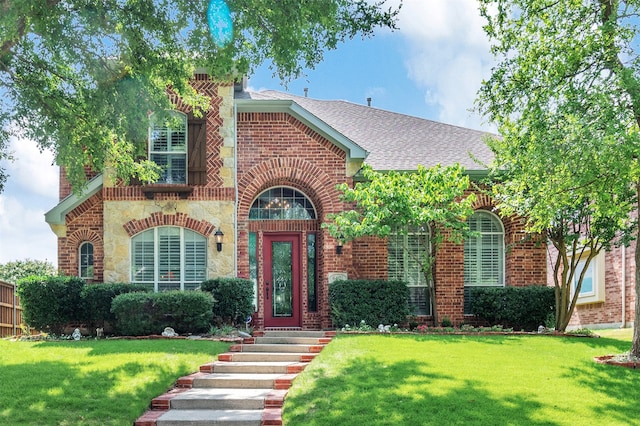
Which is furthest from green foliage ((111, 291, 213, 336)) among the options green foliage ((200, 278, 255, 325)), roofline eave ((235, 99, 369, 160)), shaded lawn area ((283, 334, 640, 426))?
roofline eave ((235, 99, 369, 160))

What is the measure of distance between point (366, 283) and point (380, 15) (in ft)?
23.5

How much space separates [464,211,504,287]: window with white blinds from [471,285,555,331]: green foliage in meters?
0.79

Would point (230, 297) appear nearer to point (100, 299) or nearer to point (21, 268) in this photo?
point (100, 299)

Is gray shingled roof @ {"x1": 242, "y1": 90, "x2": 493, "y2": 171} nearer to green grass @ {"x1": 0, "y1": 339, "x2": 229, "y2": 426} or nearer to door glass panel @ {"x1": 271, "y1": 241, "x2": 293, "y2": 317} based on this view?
door glass panel @ {"x1": 271, "y1": 241, "x2": 293, "y2": 317}

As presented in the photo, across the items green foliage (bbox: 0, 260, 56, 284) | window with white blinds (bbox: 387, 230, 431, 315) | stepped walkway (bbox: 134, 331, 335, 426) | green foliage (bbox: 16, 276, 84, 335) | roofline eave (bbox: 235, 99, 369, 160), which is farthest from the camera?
green foliage (bbox: 0, 260, 56, 284)

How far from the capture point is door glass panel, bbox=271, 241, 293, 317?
18172 mm

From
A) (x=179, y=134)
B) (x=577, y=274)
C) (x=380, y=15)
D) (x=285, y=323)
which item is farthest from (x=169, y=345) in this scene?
(x=577, y=274)

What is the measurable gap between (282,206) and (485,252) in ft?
18.2

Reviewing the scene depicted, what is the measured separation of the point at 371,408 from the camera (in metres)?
9.26

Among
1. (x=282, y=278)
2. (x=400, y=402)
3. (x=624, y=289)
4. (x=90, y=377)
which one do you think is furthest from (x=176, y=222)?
(x=624, y=289)

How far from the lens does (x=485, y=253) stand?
1906 cm

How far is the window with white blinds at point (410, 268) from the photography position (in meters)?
18.7

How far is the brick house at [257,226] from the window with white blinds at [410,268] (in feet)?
0.12

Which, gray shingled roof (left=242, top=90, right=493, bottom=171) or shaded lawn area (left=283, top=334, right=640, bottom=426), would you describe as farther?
gray shingled roof (left=242, top=90, right=493, bottom=171)
